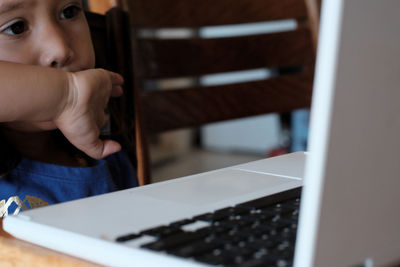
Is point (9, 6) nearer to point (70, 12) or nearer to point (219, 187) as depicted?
point (70, 12)

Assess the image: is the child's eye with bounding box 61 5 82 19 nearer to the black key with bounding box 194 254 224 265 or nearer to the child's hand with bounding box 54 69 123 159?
the child's hand with bounding box 54 69 123 159

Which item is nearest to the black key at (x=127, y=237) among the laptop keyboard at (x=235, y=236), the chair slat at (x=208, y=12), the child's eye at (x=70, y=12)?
the laptop keyboard at (x=235, y=236)

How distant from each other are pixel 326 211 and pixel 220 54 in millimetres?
739

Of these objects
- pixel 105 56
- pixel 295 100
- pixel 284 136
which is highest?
pixel 105 56

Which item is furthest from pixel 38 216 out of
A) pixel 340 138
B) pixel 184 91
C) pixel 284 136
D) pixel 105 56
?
pixel 284 136

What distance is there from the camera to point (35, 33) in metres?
0.47

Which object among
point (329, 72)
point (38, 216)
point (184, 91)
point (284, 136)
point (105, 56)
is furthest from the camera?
point (284, 136)

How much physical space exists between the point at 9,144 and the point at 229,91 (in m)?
0.46

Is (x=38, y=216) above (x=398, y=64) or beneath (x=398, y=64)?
beneath

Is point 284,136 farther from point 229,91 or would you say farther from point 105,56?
point 105,56

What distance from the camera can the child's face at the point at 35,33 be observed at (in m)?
0.45

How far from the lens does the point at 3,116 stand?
40cm

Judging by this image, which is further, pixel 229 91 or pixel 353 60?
pixel 229 91

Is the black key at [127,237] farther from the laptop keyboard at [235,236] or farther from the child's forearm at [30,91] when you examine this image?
the child's forearm at [30,91]
